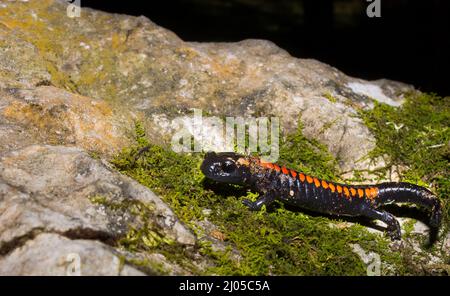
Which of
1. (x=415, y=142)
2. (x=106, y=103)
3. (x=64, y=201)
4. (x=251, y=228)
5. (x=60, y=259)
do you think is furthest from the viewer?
(x=415, y=142)

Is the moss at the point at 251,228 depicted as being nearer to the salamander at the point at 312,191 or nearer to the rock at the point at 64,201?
the salamander at the point at 312,191

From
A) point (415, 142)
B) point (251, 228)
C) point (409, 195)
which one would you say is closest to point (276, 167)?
point (251, 228)

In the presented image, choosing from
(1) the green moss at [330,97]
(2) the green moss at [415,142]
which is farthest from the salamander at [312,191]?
(1) the green moss at [330,97]

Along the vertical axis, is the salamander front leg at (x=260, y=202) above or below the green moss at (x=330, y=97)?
below

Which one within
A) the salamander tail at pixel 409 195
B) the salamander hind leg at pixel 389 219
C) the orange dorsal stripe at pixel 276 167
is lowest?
the salamander hind leg at pixel 389 219

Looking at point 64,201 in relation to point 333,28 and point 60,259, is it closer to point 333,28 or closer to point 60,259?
point 60,259

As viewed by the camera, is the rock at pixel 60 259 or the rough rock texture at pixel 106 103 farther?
the rough rock texture at pixel 106 103
